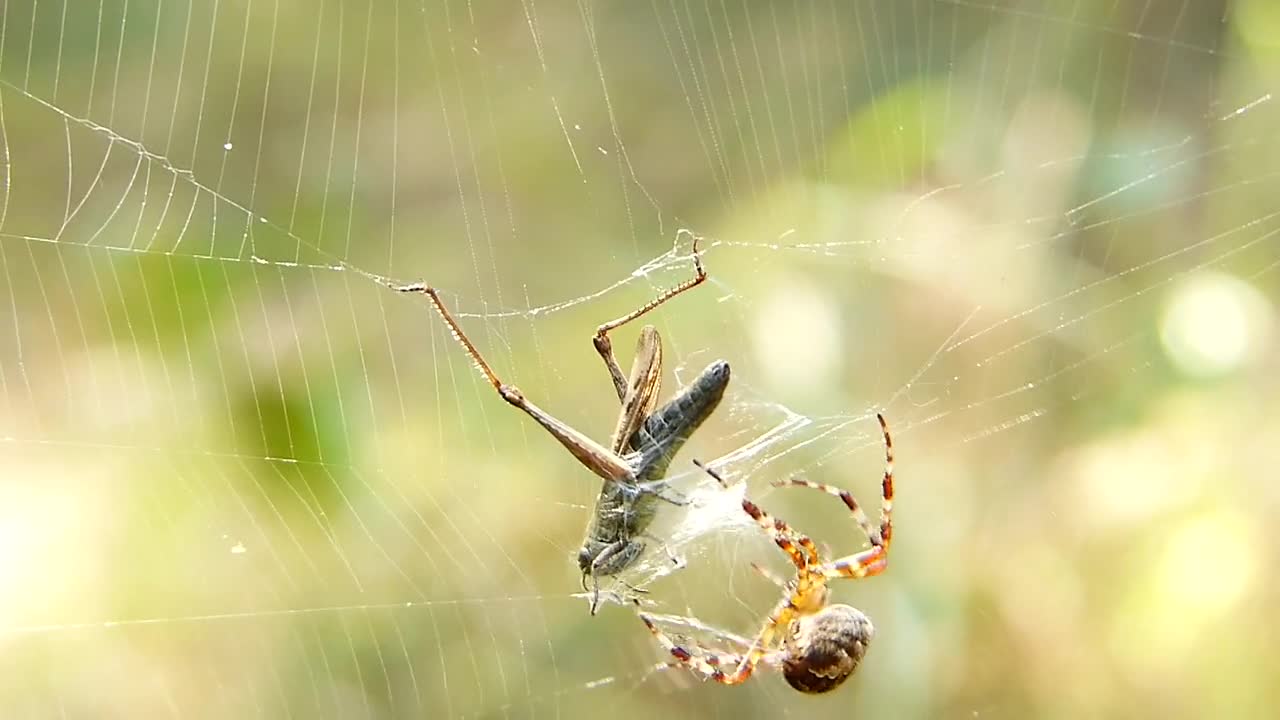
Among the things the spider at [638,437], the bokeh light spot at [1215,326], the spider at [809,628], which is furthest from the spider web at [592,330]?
the spider at [638,437]

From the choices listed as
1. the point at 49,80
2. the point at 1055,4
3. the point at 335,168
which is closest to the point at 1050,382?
the point at 1055,4

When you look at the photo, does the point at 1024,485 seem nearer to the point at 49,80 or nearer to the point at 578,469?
the point at 578,469

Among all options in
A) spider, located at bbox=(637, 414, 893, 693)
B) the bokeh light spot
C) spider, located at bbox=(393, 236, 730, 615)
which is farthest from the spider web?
spider, located at bbox=(393, 236, 730, 615)

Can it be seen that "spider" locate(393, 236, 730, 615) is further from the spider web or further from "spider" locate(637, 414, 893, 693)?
"spider" locate(637, 414, 893, 693)

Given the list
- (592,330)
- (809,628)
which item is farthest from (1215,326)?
(592,330)

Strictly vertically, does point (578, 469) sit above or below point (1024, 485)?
above

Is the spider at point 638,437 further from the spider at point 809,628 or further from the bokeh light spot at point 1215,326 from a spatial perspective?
the bokeh light spot at point 1215,326

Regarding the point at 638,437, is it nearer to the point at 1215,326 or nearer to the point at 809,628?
the point at 809,628
